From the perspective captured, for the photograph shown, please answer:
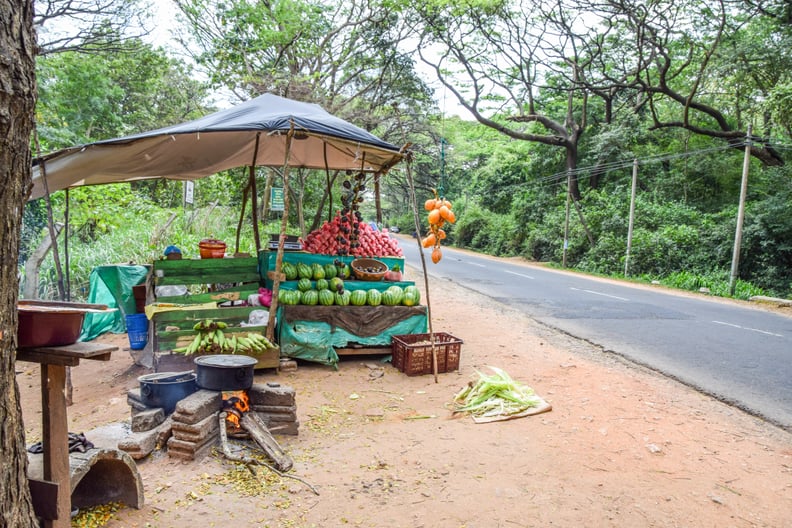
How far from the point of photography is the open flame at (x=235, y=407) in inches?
164

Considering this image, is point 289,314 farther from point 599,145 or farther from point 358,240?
point 599,145

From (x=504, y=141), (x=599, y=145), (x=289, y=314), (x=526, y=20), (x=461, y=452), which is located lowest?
(x=461, y=452)

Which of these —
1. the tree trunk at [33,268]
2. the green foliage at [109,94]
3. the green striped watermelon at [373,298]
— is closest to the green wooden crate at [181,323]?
the green striped watermelon at [373,298]

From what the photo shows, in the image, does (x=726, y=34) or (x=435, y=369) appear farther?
(x=726, y=34)

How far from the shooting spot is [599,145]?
76.0 ft

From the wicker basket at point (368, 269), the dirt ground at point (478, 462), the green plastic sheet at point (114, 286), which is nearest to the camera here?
the dirt ground at point (478, 462)

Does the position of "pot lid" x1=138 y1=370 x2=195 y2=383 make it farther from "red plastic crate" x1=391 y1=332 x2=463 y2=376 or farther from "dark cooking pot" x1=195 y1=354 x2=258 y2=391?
"red plastic crate" x1=391 y1=332 x2=463 y2=376

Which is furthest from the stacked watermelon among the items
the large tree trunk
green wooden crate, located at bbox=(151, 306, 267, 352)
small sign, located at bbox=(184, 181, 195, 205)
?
the large tree trunk

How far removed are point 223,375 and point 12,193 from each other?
2.54 metres

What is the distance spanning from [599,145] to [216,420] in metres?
23.0

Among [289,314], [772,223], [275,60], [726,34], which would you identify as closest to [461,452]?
[289,314]

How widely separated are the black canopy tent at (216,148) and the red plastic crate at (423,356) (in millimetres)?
1697

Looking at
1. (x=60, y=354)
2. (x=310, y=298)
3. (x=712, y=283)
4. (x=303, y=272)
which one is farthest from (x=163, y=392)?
(x=712, y=283)

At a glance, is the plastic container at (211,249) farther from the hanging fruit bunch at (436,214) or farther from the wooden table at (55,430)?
the wooden table at (55,430)
